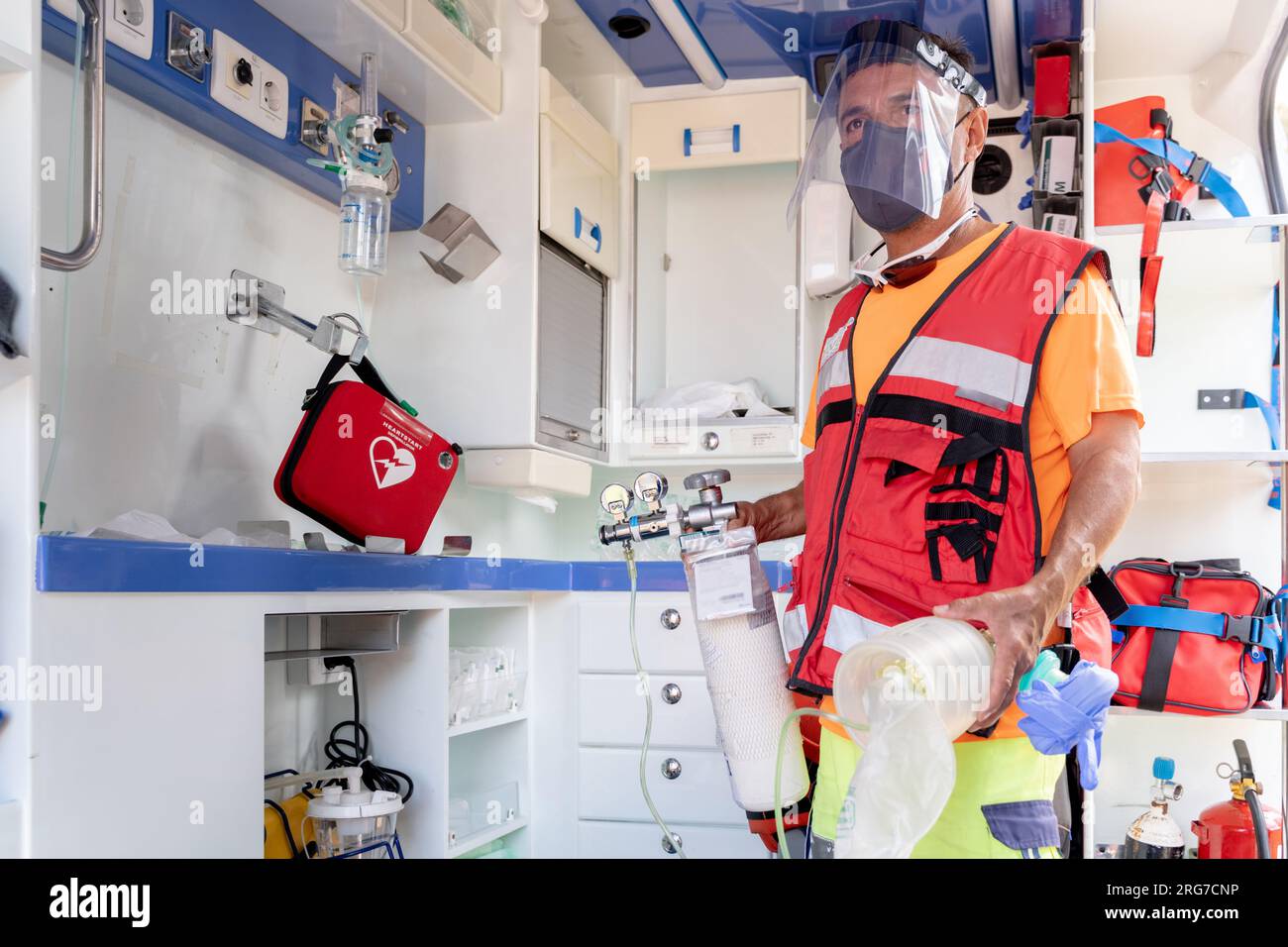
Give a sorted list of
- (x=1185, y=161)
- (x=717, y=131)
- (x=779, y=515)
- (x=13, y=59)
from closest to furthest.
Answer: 1. (x=13, y=59)
2. (x=779, y=515)
3. (x=1185, y=161)
4. (x=717, y=131)

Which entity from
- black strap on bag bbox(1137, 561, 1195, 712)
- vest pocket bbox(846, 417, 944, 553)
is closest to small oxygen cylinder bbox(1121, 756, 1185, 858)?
black strap on bag bbox(1137, 561, 1195, 712)

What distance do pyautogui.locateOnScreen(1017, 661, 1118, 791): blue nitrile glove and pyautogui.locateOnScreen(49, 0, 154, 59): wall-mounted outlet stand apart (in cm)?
177

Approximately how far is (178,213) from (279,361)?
1.39ft

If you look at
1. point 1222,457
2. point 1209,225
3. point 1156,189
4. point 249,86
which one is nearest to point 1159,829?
point 1222,457

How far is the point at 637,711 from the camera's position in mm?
2893

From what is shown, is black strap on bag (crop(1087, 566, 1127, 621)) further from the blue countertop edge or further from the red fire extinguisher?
the red fire extinguisher

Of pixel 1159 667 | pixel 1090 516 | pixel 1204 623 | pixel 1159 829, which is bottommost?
pixel 1159 829

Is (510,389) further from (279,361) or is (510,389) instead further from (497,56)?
(497,56)

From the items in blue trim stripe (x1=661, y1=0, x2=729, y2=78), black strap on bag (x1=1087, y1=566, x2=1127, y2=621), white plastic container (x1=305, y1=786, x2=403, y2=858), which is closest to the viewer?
black strap on bag (x1=1087, y1=566, x2=1127, y2=621)

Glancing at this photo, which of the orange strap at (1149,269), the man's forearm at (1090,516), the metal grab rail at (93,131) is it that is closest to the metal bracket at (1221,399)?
the orange strap at (1149,269)

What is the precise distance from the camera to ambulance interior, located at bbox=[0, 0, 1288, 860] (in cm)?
154

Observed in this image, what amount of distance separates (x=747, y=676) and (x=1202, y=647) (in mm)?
1570

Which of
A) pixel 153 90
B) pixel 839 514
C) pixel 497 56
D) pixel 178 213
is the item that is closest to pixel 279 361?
pixel 178 213

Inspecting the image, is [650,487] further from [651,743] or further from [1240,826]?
[1240,826]
